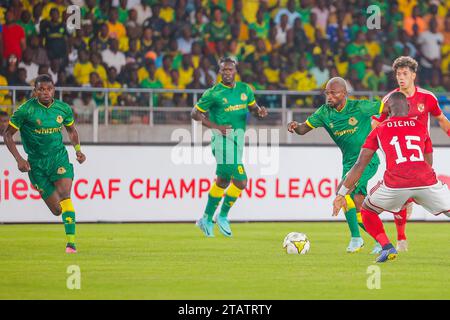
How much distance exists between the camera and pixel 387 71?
73.9ft

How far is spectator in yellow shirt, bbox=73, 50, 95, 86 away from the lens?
20250 mm

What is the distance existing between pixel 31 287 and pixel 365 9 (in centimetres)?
1503

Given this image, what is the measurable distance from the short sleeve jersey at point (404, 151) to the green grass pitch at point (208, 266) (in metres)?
0.95

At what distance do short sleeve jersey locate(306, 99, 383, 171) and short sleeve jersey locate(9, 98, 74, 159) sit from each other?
10.4 ft

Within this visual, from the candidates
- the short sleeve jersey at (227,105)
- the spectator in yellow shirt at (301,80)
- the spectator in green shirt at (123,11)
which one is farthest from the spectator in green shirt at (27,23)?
the short sleeve jersey at (227,105)

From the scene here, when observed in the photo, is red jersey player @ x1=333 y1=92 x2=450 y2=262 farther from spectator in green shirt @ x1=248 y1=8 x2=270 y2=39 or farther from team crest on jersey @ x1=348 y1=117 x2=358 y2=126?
spectator in green shirt @ x1=248 y1=8 x2=270 y2=39

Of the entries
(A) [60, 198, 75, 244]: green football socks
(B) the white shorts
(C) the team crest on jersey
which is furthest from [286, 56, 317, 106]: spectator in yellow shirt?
(B) the white shorts

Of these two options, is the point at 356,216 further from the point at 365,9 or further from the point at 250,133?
the point at 365,9

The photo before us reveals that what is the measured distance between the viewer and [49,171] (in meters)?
13.6

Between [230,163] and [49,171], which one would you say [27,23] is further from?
[49,171]

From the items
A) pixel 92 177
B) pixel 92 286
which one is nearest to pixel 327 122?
pixel 92 286

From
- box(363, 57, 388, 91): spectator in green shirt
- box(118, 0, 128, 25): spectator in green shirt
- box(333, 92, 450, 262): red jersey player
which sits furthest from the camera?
box(363, 57, 388, 91): spectator in green shirt

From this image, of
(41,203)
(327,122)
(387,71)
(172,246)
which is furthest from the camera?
(387,71)

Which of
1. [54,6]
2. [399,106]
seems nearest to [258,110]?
[399,106]
